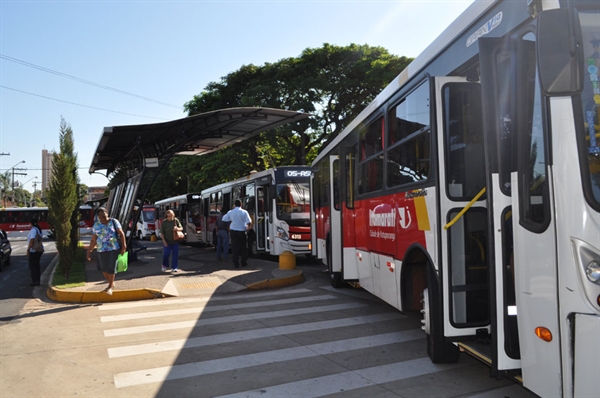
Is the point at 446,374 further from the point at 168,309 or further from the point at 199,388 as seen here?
the point at 168,309

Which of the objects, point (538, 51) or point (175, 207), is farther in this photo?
point (175, 207)

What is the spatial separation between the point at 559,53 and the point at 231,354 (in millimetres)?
4780

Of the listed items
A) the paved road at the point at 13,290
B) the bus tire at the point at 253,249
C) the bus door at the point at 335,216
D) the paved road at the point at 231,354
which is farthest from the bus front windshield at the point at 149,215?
the bus door at the point at 335,216

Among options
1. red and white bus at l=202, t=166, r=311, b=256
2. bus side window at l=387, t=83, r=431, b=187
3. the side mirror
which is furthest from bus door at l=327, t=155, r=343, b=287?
the side mirror

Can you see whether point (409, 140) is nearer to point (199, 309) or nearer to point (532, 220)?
point (532, 220)

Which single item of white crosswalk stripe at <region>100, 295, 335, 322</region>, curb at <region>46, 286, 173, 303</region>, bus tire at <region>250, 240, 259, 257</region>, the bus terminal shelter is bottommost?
white crosswalk stripe at <region>100, 295, 335, 322</region>

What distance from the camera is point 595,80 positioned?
314cm

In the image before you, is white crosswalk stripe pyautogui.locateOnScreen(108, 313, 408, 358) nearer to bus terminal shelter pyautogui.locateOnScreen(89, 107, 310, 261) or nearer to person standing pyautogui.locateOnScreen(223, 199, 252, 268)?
person standing pyautogui.locateOnScreen(223, 199, 252, 268)

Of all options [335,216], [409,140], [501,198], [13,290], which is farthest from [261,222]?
[501,198]

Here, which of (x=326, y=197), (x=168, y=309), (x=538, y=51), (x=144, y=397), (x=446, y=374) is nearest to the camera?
(x=538, y=51)

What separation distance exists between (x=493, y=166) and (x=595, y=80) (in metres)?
1.05

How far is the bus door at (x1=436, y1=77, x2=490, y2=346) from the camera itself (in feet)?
15.7

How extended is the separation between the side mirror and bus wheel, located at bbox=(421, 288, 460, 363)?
2.78 metres

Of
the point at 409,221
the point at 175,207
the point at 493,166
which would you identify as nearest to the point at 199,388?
the point at 409,221
